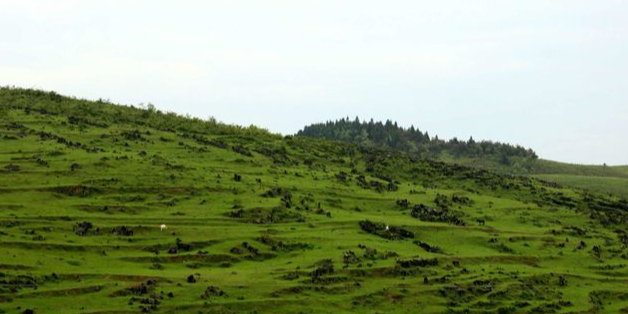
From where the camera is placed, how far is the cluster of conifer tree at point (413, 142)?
4941 inches

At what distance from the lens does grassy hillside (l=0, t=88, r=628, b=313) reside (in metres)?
32.1

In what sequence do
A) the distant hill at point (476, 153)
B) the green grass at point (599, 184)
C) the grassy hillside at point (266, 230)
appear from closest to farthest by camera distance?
the grassy hillside at point (266, 230)
the green grass at point (599, 184)
the distant hill at point (476, 153)

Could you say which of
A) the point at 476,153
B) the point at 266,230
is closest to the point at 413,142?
the point at 476,153

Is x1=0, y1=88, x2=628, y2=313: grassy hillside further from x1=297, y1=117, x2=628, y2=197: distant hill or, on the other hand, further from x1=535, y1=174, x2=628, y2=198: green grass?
x1=297, y1=117, x2=628, y2=197: distant hill

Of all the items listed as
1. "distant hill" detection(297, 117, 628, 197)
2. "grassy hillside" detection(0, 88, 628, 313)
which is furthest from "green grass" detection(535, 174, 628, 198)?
"grassy hillside" detection(0, 88, 628, 313)

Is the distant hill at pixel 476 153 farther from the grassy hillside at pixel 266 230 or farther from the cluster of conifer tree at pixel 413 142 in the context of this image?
the grassy hillside at pixel 266 230

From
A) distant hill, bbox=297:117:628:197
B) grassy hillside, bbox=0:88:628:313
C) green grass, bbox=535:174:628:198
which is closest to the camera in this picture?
grassy hillside, bbox=0:88:628:313

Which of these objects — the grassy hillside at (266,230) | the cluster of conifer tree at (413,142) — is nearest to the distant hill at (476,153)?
the cluster of conifer tree at (413,142)

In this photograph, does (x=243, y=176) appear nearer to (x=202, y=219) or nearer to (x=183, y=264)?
(x=202, y=219)

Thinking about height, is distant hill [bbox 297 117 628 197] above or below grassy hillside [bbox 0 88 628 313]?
above

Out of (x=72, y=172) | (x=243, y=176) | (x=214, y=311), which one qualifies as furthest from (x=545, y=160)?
(x=214, y=311)

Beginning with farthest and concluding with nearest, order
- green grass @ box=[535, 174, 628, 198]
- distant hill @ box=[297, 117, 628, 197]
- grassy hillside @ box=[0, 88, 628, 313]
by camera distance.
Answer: distant hill @ box=[297, 117, 628, 197]
green grass @ box=[535, 174, 628, 198]
grassy hillside @ box=[0, 88, 628, 313]

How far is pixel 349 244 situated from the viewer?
40.0 meters

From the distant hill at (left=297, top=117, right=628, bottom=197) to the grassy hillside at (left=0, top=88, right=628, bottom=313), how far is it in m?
51.0
